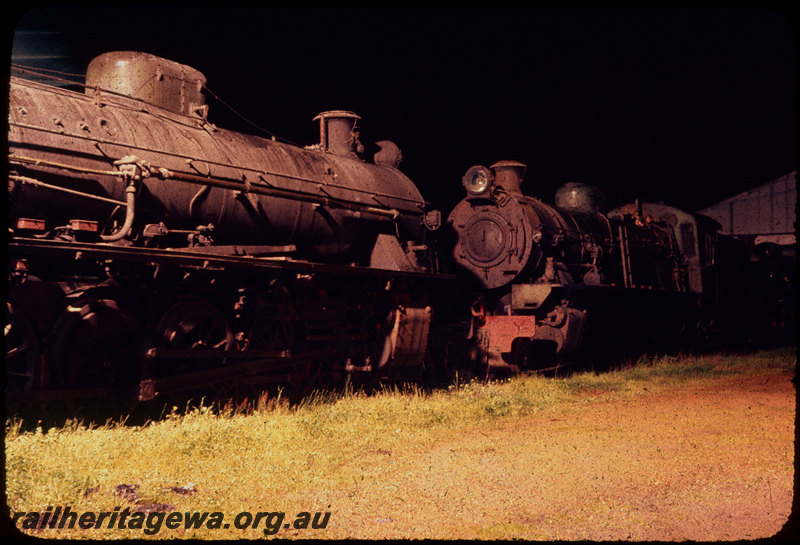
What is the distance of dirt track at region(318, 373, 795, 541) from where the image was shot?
4246 millimetres

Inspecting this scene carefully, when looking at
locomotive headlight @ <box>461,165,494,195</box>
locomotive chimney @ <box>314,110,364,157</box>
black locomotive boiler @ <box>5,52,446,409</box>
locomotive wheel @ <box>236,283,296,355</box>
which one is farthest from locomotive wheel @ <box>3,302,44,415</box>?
locomotive headlight @ <box>461,165,494,195</box>

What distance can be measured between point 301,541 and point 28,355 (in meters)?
3.47

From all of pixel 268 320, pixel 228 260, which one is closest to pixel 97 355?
pixel 228 260

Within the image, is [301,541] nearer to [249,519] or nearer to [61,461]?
[249,519]

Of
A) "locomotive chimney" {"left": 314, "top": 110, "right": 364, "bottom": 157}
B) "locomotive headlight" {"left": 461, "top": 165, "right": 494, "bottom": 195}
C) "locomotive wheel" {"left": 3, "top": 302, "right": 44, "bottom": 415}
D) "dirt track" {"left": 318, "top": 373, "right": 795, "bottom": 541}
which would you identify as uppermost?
"locomotive chimney" {"left": 314, "top": 110, "right": 364, "bottom": 157}

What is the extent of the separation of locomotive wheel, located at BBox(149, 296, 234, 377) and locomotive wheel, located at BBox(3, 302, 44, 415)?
1.03m

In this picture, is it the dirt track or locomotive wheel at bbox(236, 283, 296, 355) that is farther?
locomotive wheel at bbox(236, 283, 296, 355)

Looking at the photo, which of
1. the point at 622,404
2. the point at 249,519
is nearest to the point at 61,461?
the point at 249,519

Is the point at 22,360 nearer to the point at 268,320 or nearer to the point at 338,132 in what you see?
the point at 268,320

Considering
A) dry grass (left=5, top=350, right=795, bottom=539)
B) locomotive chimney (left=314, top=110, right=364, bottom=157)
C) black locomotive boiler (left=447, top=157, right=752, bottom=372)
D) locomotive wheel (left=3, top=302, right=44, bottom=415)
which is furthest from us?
black locomotive boiler (left=447, top=157, right=752, bottom=372)

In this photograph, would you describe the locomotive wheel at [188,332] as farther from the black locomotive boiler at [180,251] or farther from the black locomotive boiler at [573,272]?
the black locomotive boiler at [573,272]

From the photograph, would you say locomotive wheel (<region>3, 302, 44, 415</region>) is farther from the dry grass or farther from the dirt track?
the dirt track

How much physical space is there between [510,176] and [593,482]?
29.3 feet

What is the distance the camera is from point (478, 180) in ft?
41.4
